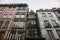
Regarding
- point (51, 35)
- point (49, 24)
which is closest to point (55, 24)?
point (49, 24)

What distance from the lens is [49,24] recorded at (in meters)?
19.2

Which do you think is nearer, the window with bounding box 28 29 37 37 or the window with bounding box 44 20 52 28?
the window with bounding box 28 29 37 37

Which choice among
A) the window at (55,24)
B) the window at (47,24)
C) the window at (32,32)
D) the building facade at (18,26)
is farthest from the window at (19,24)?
the window at (55,24)

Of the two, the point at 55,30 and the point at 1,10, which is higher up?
the point at 1,10

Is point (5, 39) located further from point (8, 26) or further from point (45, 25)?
point (45, 25)

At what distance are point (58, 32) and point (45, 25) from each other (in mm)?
3231

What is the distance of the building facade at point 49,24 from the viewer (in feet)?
53.1

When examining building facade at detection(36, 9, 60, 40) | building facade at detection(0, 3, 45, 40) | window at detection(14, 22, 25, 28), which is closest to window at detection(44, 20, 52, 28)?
building facade at detection(36, 9, 60, 40)

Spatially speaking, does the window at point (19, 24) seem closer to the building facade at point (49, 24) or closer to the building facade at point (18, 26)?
the building facade at point (18, 26)

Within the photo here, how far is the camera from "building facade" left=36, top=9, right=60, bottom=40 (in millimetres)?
16200

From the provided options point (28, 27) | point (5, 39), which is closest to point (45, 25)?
point (28, 27)

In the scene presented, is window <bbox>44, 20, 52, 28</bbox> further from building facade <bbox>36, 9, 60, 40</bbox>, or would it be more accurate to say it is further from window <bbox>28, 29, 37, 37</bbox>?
window <bbox>28, 29, 37, 37</bbox>

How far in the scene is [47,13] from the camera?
23859 millimetres

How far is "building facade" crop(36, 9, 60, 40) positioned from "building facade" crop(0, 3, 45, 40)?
4.29ft
